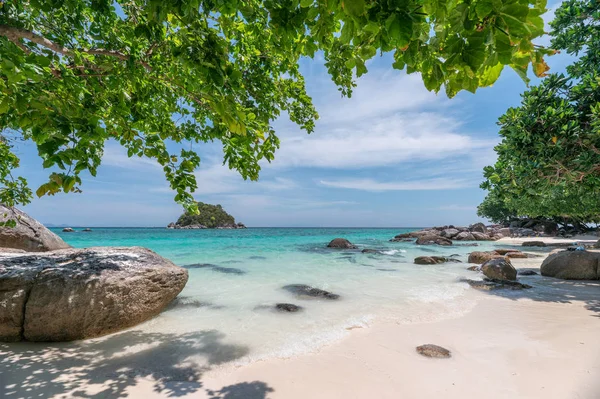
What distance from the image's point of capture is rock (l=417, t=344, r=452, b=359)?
3.94 meters

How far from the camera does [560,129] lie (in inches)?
284

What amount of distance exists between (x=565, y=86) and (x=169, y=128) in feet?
35.6

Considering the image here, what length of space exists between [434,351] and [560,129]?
738cm

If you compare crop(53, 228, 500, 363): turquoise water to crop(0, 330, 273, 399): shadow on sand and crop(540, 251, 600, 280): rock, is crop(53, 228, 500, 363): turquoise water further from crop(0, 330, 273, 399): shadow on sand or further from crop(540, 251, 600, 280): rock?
crop(540, 251, 600, 280): rock

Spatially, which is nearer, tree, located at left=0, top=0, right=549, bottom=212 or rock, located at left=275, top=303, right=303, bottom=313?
tree, located at left=0, top=0, right=549, bottom=212

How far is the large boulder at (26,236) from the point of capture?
32.0 feet

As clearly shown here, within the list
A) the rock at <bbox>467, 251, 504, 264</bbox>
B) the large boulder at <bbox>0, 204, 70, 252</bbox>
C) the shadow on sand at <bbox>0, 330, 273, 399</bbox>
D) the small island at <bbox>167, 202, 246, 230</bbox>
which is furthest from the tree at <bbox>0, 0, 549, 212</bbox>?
the small island at <bbox>167, 202, 246, 230</bbox>

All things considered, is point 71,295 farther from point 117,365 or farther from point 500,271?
point 500,271

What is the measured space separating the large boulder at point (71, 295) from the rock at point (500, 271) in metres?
11.1

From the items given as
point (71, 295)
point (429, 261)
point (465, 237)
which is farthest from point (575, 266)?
point (465, 237)

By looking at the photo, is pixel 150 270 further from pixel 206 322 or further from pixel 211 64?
pixel 211 64

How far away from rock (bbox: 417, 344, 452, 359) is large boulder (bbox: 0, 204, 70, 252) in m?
13.3

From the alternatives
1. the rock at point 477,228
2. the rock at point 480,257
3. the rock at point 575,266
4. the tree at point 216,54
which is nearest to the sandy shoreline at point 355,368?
the tree at point 216,54

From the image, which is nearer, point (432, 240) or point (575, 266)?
point (575, 266)
